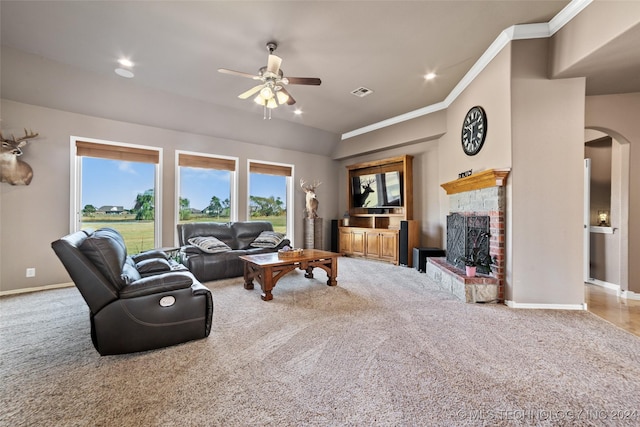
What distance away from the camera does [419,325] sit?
105 inches

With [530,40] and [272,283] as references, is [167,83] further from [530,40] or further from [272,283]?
[530,40]

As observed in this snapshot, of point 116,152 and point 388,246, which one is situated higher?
point 116,152

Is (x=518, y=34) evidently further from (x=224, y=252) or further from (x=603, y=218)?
(x=224, y=252)

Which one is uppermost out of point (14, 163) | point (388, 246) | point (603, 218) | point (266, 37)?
point (266, 37)

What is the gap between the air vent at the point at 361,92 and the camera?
4.45 meters

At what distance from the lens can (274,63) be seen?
2.86 metres

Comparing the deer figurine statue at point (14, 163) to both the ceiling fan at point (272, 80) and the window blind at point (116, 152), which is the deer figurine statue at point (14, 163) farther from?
the ceiling fan at point (272, 80)

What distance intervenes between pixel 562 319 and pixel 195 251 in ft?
16.2

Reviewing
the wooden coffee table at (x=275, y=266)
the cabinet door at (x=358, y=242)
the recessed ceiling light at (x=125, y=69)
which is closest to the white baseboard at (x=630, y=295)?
the wooden coffee table at (x=275, y=266)

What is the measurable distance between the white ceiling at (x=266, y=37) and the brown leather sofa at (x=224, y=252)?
7.97ft

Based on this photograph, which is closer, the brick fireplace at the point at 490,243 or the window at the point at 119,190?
the brick fireplace at the point at 490,243

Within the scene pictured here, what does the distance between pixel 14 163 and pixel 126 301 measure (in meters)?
3.49

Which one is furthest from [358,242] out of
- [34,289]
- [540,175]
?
[34,289]

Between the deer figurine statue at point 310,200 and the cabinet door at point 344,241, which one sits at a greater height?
the deer figurine statue at point 310,200
